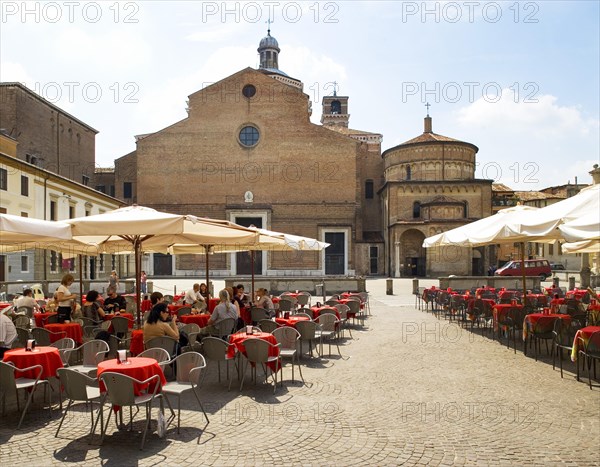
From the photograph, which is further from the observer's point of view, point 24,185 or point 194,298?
point 24,185

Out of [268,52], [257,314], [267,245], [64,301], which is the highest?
[268,52]

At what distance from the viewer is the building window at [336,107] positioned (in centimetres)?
7113

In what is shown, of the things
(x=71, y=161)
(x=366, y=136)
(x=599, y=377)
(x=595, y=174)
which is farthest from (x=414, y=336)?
(x=366, y=136)

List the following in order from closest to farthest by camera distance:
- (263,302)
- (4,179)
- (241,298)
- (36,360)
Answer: (36,360)
(263,302)
(241,298)
(4,179)

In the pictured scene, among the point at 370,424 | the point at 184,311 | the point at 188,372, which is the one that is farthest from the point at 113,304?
the point at 370,424

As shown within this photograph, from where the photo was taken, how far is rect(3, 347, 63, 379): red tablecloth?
6645 millimetres

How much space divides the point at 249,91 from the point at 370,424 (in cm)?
4022

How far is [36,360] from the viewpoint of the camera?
262 inches

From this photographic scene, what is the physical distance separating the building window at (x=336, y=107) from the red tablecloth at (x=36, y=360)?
2642 inches

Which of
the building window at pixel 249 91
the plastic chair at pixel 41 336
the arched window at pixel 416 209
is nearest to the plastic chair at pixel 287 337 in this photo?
the plastic chair at pixel 41 336

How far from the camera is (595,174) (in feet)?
119

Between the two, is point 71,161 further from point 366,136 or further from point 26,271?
point 366,136

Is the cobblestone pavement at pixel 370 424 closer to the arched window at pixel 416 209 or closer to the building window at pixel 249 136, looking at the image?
the building window at pixel 249 136

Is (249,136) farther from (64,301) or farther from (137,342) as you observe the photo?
(137,342)
